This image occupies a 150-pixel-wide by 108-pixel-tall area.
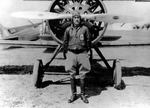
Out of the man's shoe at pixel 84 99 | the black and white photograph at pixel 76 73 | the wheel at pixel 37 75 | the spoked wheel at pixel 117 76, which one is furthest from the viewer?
the wheel at pixel 37 75

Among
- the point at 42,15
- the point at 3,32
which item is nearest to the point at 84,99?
the point at 42,15

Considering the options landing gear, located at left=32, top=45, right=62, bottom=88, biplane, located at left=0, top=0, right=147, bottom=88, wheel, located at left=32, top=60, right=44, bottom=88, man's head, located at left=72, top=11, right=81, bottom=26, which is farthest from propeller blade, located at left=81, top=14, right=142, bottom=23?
wheel, located at left=32, top=60, right=44, bottom=88

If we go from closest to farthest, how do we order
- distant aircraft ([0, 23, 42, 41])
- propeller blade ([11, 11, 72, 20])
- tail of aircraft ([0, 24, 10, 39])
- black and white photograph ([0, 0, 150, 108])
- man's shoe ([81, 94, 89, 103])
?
man's shoe ([81, 94, 89, 103])
black and white photograph ([0, 0, 150, 108])
propeller blade ([11, 11, 72, 20])
distant aircraft ([0, 23, 42, 41])
tail of aircraft ([0, 24, 10, 39])

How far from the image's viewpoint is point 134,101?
6.61 m

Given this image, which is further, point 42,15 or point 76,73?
point 42,15

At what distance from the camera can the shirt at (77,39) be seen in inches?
268

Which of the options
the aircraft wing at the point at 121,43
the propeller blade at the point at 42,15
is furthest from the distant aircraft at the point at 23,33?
the propeller blade at the point at 42,15

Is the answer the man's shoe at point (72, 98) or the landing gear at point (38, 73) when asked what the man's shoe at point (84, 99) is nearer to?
the man's shoe at point (72, 98)

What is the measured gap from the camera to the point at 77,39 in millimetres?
6820

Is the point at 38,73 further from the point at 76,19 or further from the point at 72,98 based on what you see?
the point at 76,19

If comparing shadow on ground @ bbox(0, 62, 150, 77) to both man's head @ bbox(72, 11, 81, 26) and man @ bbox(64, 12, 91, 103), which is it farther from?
man's head @ bbox(72, 11, 81, 26)

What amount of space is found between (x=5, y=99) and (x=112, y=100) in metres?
2.38

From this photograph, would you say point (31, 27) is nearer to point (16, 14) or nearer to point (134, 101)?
point (16, 14)

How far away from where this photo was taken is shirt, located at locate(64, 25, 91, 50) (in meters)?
6.81
